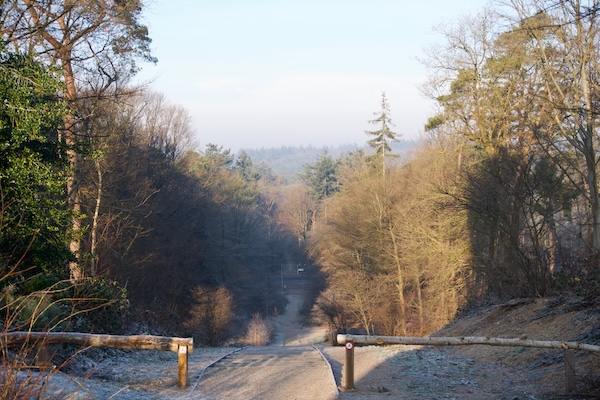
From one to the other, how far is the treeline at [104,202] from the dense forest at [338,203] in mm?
80

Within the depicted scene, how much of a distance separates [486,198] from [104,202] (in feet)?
61.6

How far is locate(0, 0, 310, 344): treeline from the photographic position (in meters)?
12.5

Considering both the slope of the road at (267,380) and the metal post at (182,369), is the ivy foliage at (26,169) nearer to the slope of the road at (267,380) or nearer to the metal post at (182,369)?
the metal post at (182,369)

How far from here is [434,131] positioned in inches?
1422

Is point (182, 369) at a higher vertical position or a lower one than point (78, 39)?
lower

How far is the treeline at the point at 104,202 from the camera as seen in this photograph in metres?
12.5

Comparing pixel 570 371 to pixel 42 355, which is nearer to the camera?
pixel 570 371

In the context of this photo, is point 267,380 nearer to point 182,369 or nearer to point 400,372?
point 182,369

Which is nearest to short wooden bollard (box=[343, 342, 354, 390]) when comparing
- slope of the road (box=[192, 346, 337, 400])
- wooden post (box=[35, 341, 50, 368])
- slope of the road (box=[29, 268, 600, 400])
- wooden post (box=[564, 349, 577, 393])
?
slope of the road (box=[29, 268, 600, 400])

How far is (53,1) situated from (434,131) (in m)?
22.8

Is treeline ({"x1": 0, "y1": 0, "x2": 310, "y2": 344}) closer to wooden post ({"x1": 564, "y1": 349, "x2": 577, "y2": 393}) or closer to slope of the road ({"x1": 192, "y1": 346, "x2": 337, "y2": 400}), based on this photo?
slope of the road ({"x1": 192, "y1": 346, "x2": 337, "y2": 400})

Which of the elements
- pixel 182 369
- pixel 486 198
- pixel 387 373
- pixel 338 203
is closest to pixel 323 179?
pixel 338 203

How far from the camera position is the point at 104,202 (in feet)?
102

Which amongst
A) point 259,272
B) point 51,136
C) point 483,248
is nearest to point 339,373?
point 51,136
